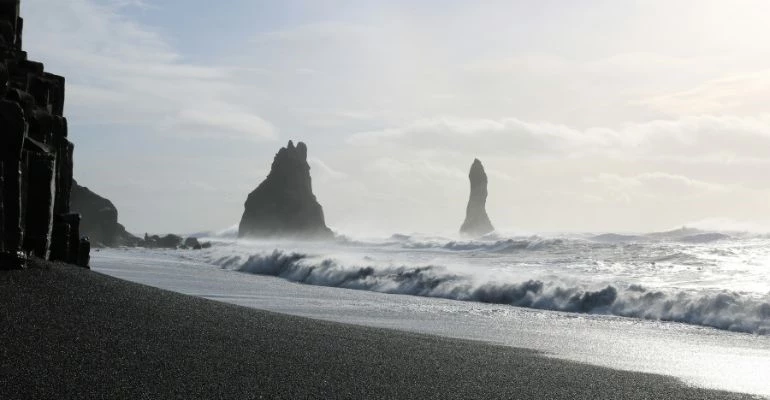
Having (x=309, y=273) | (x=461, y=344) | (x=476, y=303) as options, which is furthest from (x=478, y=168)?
(x=461, y=344)

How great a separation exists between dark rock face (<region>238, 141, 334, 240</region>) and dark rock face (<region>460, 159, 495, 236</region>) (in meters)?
16.8

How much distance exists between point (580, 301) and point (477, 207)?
78274 millimetres

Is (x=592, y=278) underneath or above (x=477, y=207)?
underneath

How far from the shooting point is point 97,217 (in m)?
61.4

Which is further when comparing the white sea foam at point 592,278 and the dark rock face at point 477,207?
the dark rock face at point 477,207

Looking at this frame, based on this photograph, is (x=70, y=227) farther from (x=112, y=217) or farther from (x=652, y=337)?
(x=112, y=217)

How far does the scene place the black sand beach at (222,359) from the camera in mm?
5598

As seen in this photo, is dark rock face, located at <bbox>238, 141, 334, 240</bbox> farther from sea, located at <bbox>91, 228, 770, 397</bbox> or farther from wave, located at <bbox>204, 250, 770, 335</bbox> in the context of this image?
wave, located at <bbox>204, 250, 770, 335</bbox>

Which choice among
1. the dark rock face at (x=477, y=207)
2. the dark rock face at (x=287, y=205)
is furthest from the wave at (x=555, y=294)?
the dark rock face at (x=477, y=207)

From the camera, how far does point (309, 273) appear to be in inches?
1006

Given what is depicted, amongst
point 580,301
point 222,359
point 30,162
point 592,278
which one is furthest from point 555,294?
point 222,359

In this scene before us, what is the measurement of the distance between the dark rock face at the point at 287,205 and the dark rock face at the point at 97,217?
2517cm

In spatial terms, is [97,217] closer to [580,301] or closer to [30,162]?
[580,301]

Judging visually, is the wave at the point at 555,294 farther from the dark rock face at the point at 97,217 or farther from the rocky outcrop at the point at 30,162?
the dark rock face at the point at 97,217
